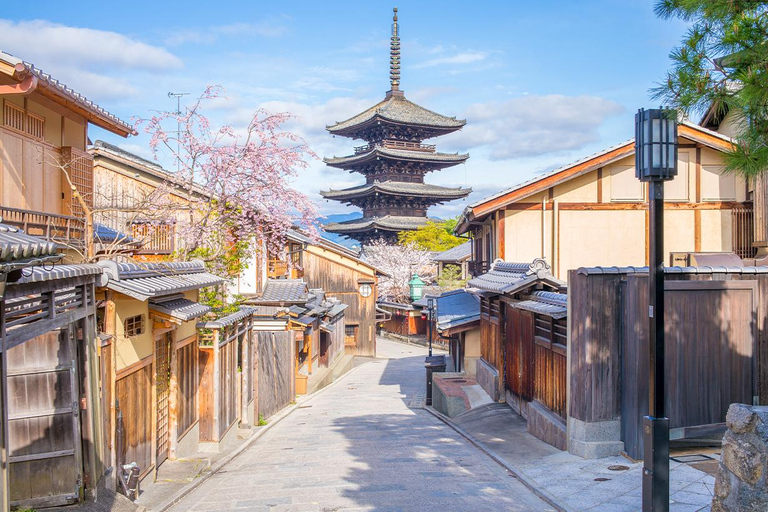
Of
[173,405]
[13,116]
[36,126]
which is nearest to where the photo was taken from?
[173,405]

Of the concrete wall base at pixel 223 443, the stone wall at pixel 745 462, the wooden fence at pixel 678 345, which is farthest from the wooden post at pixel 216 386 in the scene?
the stone wall at pixel 745 462

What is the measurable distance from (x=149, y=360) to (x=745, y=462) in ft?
25.6

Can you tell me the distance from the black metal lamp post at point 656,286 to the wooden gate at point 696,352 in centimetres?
249

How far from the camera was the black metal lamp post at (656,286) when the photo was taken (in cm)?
680

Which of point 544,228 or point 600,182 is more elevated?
point 600,182

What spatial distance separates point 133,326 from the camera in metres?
9.46

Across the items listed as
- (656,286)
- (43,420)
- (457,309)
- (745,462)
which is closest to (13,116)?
(43,420)

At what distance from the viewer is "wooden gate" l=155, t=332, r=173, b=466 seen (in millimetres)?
10562

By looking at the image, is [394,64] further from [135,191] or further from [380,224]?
[135,191]

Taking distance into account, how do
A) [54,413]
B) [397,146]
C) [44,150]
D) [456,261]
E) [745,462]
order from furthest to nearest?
[397,146], [456,261], [44,150], [54,413], [745,462]

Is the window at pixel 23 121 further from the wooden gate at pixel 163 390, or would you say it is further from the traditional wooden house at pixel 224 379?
the traditional wooden house at pixel 224 379

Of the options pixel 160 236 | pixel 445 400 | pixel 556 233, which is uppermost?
pixel 556 233

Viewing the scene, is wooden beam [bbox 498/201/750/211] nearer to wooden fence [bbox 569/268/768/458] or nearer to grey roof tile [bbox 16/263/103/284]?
wooden fence [bbox 569/268/768/458]

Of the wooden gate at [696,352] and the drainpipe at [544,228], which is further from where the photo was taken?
the drainpipe at [544,228]
